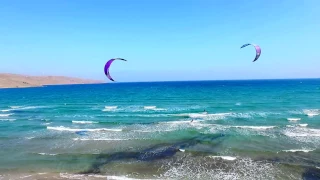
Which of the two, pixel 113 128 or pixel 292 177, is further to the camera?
pixel 113 128

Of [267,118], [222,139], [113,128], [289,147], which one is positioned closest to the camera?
[289,147]

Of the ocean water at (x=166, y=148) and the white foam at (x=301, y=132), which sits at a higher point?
the white foam at (x=301, y=132)

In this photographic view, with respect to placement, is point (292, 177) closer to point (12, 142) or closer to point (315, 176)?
point (315, 176)

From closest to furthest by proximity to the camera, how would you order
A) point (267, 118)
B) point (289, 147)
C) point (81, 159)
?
1. point (81, 159)
2. point (289, 147)
3. point (267, 118)

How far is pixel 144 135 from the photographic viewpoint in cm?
2445

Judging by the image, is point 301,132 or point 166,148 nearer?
point 166,148

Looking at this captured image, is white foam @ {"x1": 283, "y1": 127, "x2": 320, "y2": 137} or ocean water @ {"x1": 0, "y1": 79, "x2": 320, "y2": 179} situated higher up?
white foam @ {"x1": 283, "y1": 127, "x2": 320, "y2": 137}

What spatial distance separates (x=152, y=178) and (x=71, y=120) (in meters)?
21.7

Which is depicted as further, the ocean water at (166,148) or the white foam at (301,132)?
the white foam at (301,132)

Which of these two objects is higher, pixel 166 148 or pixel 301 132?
pixel 301 132

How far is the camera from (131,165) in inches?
677

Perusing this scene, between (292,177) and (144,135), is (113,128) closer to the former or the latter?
(144,135)

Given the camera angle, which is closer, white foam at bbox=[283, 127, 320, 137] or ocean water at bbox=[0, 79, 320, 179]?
ocean water at bbox=[0, 79, 320, 179]

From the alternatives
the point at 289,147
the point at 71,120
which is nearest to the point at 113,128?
the point at 71,120
